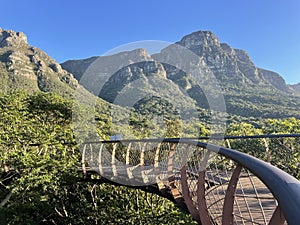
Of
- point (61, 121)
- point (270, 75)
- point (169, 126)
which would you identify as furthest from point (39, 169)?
A: point (270, 75)

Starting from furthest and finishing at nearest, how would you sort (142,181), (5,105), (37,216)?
(5,105)
(37,216)
(142,181)

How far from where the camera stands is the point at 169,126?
55.0ft

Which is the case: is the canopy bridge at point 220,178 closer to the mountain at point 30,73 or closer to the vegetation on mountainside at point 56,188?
the vegetation on mountainside at point 56,188

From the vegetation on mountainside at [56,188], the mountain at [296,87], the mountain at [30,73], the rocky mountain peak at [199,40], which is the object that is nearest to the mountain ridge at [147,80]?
the mountain at [30,73]

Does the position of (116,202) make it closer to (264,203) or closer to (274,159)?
(274,159)

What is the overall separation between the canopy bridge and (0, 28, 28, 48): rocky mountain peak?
6059cm

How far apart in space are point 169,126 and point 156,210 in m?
8.89

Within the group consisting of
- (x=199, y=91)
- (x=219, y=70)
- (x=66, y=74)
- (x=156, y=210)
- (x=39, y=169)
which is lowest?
(x=156, y=210)

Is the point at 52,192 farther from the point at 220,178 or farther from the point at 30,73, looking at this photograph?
the point at 30,73

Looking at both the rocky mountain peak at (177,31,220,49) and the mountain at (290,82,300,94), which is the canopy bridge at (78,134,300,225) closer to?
the rocky mountain peak at (177,31,220,49)

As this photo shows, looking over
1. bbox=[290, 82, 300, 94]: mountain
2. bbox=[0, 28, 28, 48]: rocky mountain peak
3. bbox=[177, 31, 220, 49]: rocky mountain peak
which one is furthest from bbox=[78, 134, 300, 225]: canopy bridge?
bbox=[290, 82, 300, 94]: mountain

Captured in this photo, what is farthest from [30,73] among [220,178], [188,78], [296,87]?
[296,87]

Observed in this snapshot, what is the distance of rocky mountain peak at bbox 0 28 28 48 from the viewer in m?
58.0

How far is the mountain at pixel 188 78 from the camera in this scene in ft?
45.5
